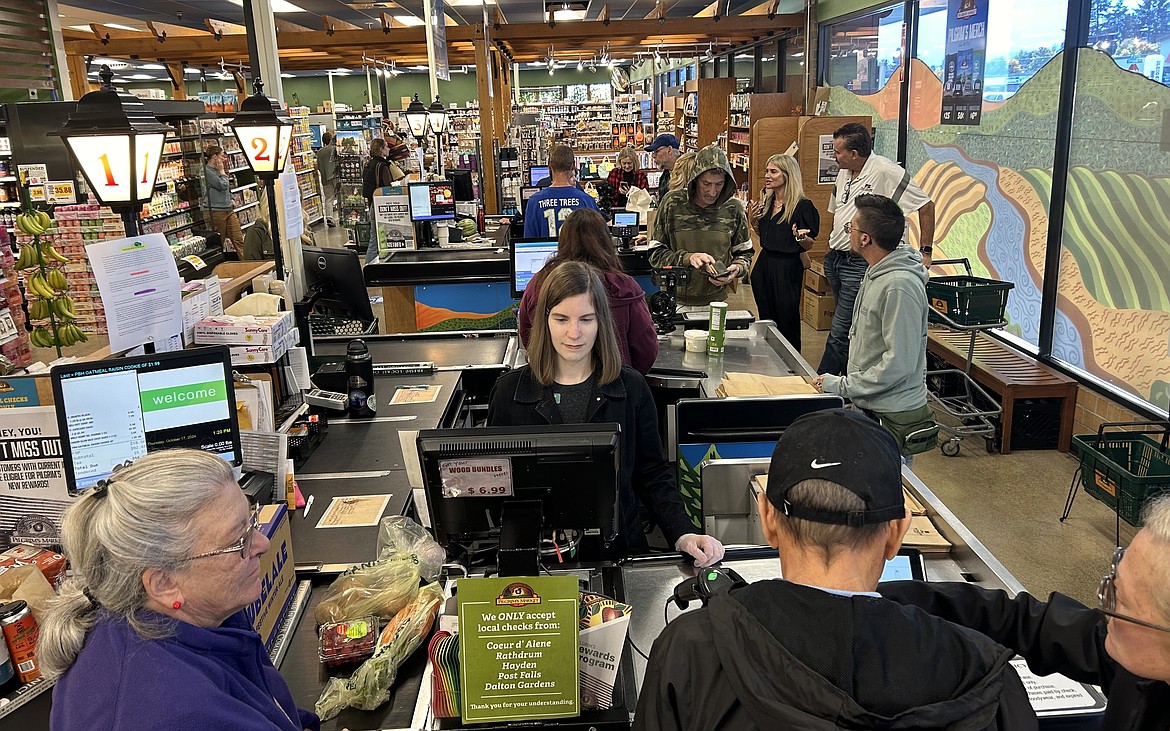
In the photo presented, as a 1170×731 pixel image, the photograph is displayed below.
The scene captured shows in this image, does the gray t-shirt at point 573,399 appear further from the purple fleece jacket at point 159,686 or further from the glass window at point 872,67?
the glass window at point 872,67

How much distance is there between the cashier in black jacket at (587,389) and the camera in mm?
2486

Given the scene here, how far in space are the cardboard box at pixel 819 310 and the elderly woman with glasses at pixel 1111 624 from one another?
7205mm

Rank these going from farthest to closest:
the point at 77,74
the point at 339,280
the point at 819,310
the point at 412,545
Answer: the point at 77,74 → the point at 819,310 → the point at 339,280 → the point at 412,545

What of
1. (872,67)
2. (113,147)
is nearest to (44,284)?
(113,147)

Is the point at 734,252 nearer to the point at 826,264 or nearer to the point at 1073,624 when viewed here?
the point at 826,264

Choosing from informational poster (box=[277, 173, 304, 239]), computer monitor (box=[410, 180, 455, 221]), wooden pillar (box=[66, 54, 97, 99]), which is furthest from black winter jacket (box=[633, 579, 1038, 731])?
wooden pillar (box=[66, 54, 97, 99])

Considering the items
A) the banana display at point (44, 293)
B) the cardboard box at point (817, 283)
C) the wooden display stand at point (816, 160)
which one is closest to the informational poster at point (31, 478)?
the banana display at point (44, 293)

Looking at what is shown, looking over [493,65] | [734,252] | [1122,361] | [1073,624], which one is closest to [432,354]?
[734,252]

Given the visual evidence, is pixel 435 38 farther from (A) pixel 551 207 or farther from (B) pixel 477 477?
(B) pixel 477 477

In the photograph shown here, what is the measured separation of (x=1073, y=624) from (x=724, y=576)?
620 mm

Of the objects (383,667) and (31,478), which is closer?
(383,667)

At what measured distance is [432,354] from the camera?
15.1 ft

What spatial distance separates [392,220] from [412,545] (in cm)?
633

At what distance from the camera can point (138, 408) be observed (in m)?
2.41
